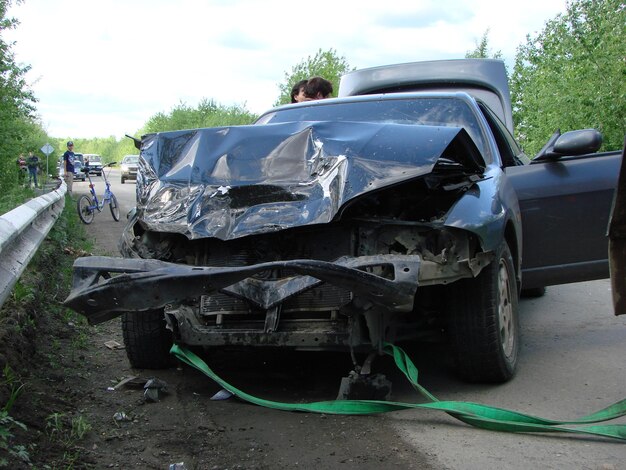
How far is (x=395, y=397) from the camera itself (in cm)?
401

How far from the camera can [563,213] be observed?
16.9ft

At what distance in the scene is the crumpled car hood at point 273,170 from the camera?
3.78 m

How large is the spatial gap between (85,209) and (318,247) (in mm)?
11549

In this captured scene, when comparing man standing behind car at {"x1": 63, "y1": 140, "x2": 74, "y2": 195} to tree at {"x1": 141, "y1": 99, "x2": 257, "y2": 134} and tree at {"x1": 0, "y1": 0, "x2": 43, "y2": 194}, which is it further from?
tree at {"x1": 141, "y1": 99, "x2": 257, "y2": 134}

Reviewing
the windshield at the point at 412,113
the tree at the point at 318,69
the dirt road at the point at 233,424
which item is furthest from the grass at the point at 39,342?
the tree at the point at 318,69

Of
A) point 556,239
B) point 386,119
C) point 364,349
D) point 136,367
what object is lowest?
point 136,367

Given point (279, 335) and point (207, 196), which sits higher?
point (207, 196)

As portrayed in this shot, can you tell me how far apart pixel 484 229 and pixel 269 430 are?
1.48 metres

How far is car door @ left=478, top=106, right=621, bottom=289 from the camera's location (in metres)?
5.12

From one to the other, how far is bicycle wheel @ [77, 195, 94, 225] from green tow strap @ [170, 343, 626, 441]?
1113 cm

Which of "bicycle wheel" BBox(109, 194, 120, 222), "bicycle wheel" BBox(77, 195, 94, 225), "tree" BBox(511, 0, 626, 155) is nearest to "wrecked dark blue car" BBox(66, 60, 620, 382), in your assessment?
"bicycle wheel" BBox(77, 195, 94, 225)

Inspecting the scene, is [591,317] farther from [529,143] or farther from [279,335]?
[529,143]

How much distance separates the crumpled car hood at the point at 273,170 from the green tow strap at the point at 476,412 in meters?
0.85

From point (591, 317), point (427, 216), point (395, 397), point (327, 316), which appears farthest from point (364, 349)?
point (591, 317)
